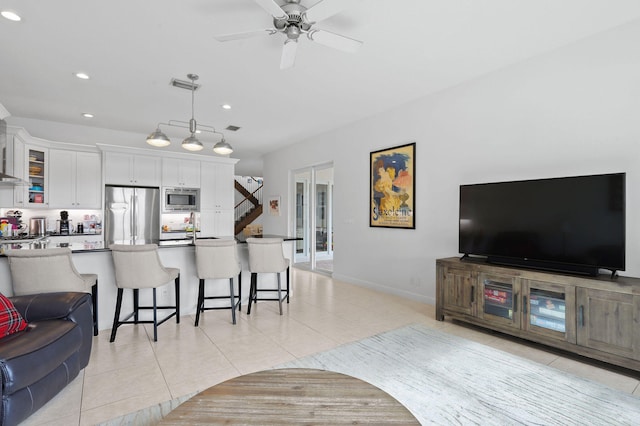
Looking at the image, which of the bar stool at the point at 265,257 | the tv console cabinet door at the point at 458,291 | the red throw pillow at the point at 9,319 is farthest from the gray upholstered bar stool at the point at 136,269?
the tv console cabinet door at the point at 458,291

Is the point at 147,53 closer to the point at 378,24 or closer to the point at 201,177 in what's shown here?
the point at 378,24

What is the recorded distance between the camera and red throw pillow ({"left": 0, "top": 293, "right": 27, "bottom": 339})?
206 centimetres

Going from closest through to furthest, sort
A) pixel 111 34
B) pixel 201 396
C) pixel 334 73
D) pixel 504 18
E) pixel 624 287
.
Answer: pixel 201 396 < pixel 624 287 < pixel 504 18 < pixel 111 34 < pixel 334 73

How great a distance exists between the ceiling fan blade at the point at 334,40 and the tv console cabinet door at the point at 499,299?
100 inches

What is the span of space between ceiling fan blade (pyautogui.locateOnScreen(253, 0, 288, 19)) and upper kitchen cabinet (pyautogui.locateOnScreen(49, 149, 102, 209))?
210 inches

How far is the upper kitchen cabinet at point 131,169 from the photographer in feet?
19.7

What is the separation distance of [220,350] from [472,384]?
2.10 metres

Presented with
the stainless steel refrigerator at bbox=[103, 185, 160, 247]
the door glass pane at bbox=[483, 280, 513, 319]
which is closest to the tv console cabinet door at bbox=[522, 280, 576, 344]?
the door glass pane at bbox=[483, 280, 513, 319]

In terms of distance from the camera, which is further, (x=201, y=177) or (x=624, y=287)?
(x=201, y=177)

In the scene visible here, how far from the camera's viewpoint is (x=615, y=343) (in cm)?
253

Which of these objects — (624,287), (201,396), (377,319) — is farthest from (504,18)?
(201,396)

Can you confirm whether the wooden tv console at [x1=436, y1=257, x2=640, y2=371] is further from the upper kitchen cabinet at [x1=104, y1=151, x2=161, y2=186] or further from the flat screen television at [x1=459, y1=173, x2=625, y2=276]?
the upper kitchen cabinet at [x1=104, y1=151, x2=161, y2=186]

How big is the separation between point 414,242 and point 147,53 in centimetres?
397

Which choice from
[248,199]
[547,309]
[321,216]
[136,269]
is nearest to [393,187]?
[321,216]
